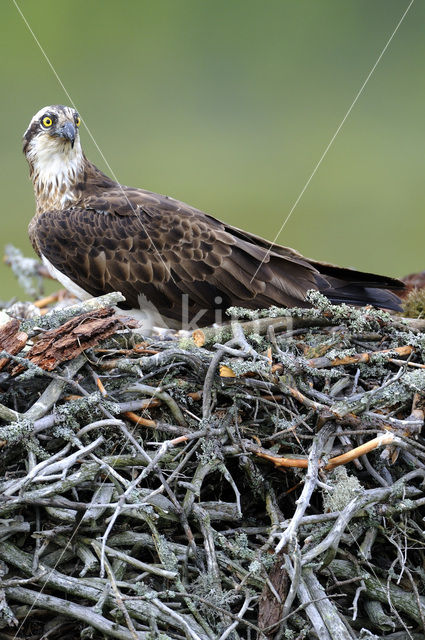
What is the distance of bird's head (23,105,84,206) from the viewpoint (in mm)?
4672

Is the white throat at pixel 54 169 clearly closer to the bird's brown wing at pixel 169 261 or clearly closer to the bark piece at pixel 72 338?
the bird's brown wing at pixel 169 261

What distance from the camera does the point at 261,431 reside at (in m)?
2.88

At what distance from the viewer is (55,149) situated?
15.6ft

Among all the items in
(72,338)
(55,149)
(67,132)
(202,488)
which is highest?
(67,132)

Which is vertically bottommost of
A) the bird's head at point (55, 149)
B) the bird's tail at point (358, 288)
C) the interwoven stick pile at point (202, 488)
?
the interwoven stick pile at point (202, 488)

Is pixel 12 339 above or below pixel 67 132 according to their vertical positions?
below

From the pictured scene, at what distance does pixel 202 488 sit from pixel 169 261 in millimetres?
1644

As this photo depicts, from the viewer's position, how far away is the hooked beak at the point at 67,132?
4660 millimetres

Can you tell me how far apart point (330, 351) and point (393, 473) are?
1.77 feet

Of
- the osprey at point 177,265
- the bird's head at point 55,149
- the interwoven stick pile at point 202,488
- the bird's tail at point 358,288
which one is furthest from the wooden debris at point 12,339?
the bird's head at point 55,149

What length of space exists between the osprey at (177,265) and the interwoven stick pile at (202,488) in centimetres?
95

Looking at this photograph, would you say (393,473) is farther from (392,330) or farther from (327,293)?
(327,293)

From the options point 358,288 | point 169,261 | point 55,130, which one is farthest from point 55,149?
point 358,288

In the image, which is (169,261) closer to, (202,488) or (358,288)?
(358,288)
